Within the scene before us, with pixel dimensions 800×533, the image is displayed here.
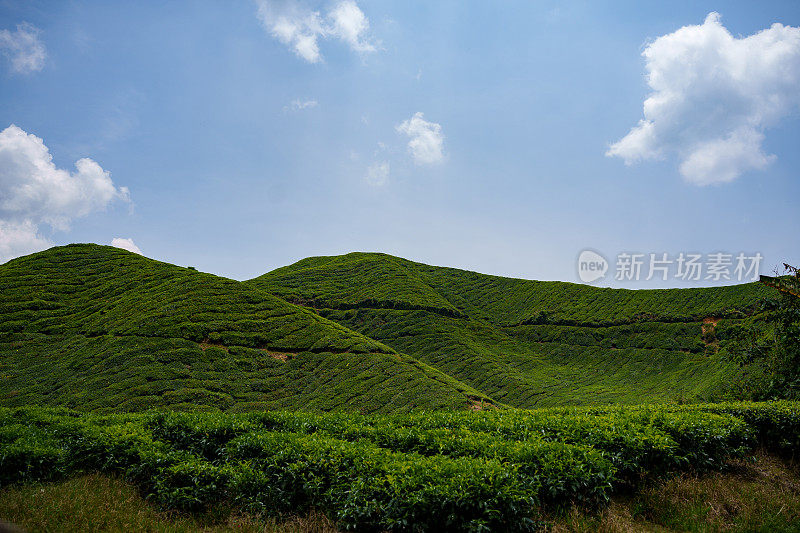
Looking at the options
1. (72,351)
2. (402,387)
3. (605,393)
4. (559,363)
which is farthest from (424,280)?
(72,351)

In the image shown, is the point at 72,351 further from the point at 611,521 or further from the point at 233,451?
the point at 611,521

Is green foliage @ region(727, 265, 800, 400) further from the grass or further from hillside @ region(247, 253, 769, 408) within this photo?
the grass

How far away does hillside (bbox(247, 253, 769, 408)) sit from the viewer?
33.3 meters

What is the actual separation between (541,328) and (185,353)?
36593mm

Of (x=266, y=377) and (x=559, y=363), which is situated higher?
(x=559, y=363)

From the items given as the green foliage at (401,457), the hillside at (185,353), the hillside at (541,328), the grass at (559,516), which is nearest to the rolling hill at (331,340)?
the hillside at (185,353)

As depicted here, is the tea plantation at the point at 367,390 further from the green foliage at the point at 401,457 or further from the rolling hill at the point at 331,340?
the rolling hill at the point at 331,340

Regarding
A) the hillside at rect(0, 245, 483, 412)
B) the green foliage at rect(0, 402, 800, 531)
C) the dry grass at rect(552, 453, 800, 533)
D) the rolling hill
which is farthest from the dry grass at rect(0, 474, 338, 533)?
the rolling hill

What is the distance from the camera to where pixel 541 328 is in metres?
47.5

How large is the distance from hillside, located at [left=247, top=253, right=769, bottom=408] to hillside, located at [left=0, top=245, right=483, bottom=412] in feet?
37.6

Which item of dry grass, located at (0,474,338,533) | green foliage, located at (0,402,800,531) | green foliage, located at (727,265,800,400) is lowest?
dry grass, located at (0,474,338,533)

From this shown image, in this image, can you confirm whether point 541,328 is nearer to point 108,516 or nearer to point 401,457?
point 401,457

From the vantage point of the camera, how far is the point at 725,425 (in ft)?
28.9

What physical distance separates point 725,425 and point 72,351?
30183 mm
